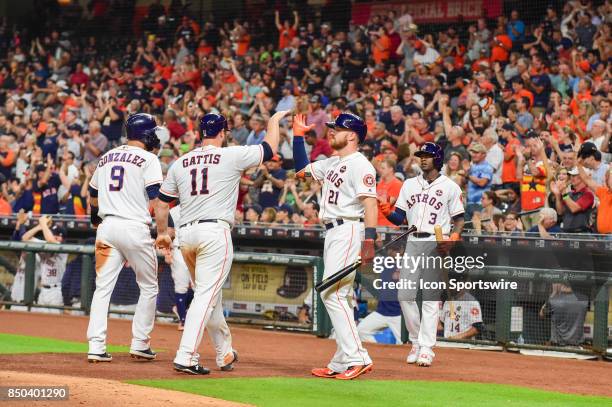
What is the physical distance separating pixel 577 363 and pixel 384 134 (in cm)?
602

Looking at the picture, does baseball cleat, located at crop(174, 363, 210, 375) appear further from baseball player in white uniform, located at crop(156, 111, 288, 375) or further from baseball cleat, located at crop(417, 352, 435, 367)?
baseball cleat, located at crop(417, 352, 435, 367)

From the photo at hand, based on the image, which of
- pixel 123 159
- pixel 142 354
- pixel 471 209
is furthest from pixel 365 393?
pixel 471 209

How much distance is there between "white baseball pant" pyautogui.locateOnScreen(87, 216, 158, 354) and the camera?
26.3ft

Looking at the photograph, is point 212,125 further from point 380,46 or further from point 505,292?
point 380,46

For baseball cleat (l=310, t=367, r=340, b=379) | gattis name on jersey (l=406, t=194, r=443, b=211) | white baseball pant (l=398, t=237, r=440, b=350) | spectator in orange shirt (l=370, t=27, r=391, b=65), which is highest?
spectator in orange shirt (l=370, t=27, r=391, b=65)

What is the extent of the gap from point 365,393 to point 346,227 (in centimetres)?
133

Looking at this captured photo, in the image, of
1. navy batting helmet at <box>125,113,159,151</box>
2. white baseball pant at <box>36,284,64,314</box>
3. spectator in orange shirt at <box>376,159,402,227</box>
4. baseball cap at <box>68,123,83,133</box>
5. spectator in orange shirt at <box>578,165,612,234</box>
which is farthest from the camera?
baseball cap at <box>68,123,83,133</box>

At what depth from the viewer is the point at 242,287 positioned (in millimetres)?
12305

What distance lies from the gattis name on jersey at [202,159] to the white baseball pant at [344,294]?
1060 millimetres

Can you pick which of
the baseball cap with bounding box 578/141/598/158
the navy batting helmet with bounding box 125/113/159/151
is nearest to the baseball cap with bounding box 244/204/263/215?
the baseball cap with bounding box 578/141/598/158

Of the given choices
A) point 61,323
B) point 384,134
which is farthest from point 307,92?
point 61,323

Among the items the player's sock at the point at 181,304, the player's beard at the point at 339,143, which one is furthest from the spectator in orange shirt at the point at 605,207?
the player's sock at the point at 181,304

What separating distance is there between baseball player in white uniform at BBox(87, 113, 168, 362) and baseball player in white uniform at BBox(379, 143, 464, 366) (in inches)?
83.0

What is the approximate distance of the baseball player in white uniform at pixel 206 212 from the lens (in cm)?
738
